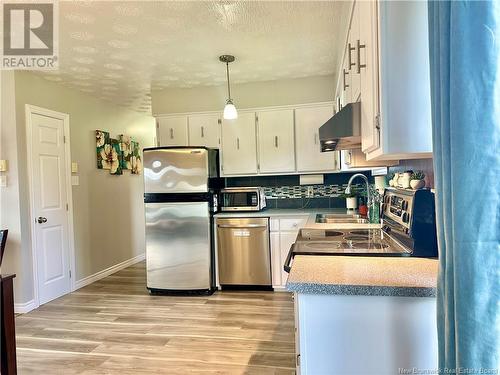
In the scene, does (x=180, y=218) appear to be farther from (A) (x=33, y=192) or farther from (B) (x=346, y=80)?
(B) (x=346, y=80)

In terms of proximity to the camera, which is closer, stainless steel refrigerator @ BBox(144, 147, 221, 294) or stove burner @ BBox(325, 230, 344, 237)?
stove burner @ BBox(325, 230, 344, 237)

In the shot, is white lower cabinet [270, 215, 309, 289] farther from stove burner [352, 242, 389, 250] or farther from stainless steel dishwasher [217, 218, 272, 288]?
stove burner [352, 242, 389, 250]

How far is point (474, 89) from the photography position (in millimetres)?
721

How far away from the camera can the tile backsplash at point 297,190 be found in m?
4.17

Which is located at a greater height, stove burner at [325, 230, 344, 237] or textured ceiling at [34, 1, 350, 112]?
textured ceiling at [34, 1, 350, 112]

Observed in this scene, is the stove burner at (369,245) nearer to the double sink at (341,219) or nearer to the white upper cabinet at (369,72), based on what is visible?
the white upper cabinet at (369,72)

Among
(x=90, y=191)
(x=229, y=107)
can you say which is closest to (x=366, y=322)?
(x=229, y=107)

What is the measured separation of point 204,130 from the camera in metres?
4.13

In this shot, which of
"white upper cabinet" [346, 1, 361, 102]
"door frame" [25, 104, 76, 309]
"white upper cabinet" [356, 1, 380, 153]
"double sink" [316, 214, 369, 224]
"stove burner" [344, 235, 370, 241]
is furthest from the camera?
"door frame" [25, 104, 76, 309]

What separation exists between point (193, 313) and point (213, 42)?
2494mm

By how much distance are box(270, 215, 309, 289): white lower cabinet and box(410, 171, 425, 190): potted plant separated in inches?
78.5

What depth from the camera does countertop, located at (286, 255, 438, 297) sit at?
1.12 metres

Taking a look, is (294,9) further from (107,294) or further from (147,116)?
(147,116)

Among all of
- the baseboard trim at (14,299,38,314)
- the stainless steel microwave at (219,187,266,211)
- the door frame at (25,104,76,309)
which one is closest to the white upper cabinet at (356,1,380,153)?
the stainless steel microwave at (219,187,266,211)
